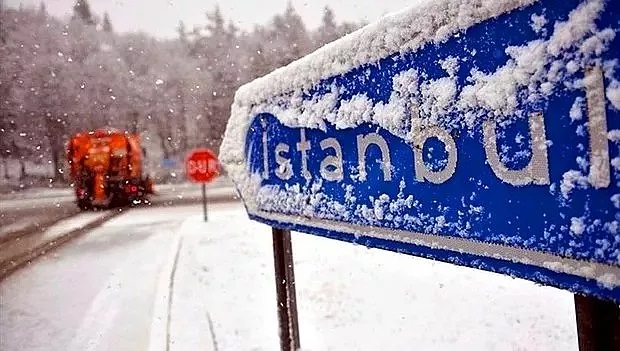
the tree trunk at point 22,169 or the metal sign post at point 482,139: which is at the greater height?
the tree trunk at point 22,169

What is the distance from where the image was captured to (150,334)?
4.16 m

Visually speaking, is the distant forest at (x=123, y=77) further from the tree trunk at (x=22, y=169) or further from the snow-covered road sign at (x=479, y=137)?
the snow-covered road sign at (x=479, y=137)

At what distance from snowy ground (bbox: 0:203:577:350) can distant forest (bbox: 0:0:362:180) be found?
35.8m

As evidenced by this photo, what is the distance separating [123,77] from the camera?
163 feet

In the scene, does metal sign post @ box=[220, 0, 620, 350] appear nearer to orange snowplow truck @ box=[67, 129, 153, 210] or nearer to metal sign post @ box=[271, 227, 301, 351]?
metal sign post @ box=[271, 227, 301, 351]

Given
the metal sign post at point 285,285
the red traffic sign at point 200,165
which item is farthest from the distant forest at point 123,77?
the metal sign post at point 285,285

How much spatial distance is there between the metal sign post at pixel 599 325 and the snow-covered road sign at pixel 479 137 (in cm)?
12

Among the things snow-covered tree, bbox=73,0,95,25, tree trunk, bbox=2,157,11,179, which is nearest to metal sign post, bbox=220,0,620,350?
tree trunk, bbox=2,157,11,179

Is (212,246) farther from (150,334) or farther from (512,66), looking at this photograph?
(512,66)

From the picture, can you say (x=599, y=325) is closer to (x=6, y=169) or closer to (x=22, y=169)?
(x=22, y=169)

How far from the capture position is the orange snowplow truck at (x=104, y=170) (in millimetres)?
18172

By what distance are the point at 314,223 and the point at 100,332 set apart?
3.53 metres

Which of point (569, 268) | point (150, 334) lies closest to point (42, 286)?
point (150, 334)

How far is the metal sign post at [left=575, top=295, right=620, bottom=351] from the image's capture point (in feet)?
2.89
